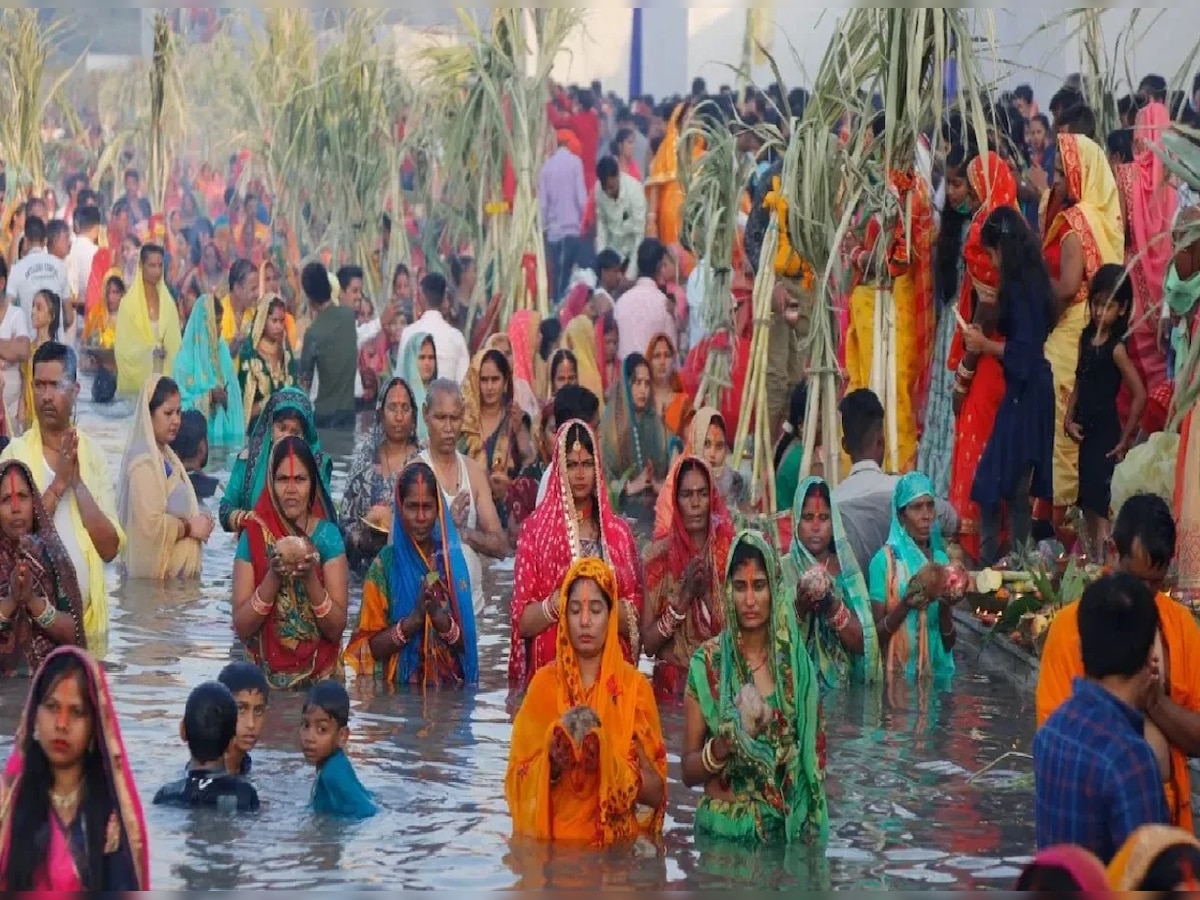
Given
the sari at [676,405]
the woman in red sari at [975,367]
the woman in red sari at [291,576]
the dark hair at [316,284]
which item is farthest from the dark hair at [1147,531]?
the dark hair at [316,284]

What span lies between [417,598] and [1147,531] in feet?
12.3

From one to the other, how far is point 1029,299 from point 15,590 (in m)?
4.57

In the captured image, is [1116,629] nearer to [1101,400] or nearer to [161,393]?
[1101,400]

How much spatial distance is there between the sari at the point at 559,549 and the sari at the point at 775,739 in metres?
1.89

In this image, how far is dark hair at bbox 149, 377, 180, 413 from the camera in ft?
38.8

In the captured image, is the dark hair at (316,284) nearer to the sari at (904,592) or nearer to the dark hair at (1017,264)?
the dark hair at (1017,264)

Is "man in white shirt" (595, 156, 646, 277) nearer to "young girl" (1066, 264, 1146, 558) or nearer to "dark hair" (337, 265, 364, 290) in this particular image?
"dark hair" (337, 265, 364, 290)

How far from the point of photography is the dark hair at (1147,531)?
6348 millimetres

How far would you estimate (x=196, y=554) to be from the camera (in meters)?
12.5

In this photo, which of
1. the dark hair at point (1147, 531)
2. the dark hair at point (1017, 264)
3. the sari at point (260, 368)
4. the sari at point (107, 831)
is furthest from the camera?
the sari at point (260, 368)

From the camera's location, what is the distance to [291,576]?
8898 mm

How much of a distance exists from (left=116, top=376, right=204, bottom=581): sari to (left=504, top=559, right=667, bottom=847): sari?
5.27m

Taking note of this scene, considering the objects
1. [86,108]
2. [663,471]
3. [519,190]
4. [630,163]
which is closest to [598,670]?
[663,471]

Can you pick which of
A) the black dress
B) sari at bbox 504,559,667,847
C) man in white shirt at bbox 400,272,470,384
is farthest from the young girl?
man in white shirt at bbox 400,272,470,384
